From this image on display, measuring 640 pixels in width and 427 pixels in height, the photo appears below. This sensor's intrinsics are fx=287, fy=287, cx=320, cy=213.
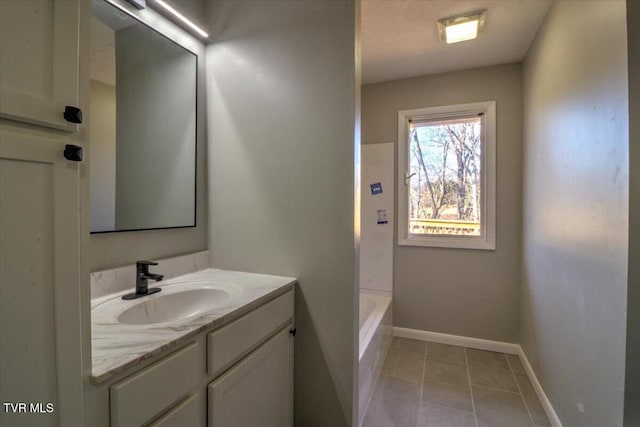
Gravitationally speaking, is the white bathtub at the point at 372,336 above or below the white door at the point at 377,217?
below

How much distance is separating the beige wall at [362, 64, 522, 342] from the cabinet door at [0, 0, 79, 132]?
2.55 metres

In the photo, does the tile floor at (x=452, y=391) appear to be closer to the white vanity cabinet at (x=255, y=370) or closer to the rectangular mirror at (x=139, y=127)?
the white vanity cabinet at (x=255, y=370)

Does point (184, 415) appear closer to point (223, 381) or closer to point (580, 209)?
point (223, 381)

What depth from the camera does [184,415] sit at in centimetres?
87

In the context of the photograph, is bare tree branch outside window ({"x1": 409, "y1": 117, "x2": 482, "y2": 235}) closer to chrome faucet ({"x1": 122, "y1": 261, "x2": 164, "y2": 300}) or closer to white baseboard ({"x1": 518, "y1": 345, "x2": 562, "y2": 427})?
white baseboard ({"x1": 518, "y1": 345, "x2": 562, "y2": 427})

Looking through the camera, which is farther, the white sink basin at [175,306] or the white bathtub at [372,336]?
the white bathtub at [372,336]

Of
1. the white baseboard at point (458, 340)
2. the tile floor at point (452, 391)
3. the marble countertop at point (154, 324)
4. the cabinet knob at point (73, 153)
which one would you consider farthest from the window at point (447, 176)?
the cabinet knob at point (73, 153)

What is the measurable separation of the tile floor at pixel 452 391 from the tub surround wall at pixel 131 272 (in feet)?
4.47

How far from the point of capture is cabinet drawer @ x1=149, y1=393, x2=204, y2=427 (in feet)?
2.65

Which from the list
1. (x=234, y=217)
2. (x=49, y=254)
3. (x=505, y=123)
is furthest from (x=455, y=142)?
(x=49, y=254)

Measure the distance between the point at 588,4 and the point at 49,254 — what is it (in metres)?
2.11

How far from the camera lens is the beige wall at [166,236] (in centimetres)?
121

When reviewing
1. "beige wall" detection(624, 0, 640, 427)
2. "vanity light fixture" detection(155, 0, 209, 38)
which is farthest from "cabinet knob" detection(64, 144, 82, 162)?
"beige wall" detection(624, 0, 640, 427)

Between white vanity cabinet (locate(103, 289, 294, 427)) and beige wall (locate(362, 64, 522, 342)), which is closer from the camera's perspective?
white vanity cabinet (locate(103, 289, 294, 427))
